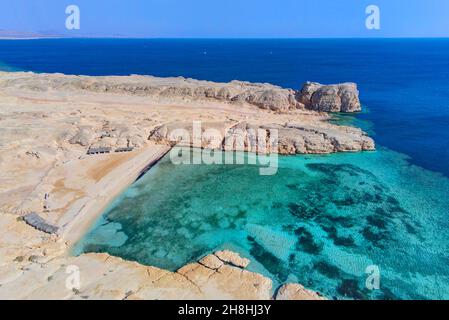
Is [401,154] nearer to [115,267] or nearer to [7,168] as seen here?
[115,267]

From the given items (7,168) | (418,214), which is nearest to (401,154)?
(418,214)

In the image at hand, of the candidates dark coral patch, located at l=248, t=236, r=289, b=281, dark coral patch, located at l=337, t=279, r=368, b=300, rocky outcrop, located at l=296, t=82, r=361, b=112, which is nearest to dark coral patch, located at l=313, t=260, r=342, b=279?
dark coral patch, located at l=337, t=279, r=368, b=300

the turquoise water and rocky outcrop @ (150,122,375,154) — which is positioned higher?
rocky outcrop @ (150,122,375,154)

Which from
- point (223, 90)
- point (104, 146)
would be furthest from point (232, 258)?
point (223, 90)

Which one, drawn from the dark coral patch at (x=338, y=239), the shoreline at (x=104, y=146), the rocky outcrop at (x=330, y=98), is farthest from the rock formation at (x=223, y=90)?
the dark coral patch at (x=338, y=239)

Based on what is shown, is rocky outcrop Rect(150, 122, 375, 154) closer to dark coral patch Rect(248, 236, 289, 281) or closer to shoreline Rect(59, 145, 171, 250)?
shoreline Rect(59, 145, 171, 250)
